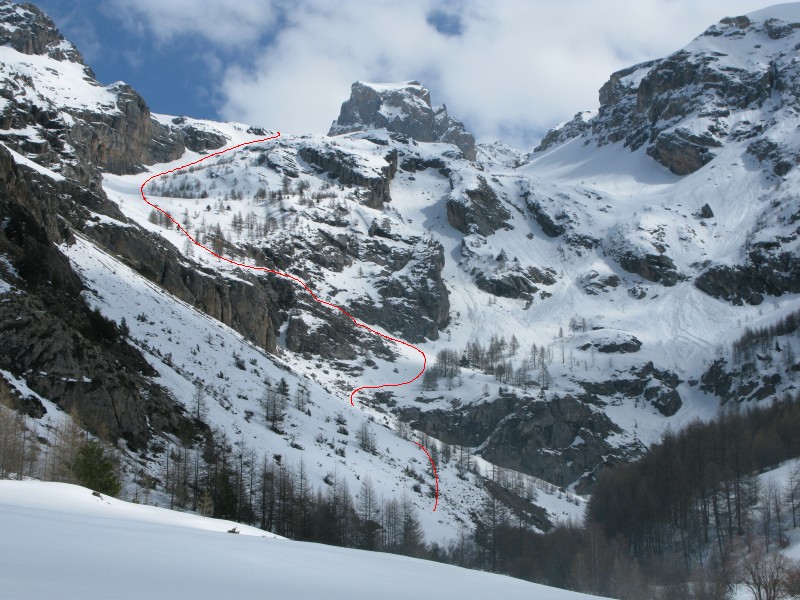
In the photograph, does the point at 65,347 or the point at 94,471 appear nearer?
the point at 94,471

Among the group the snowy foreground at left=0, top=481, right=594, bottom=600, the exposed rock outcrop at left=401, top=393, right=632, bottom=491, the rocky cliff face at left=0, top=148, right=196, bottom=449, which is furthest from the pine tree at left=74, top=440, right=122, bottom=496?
the exposed rock outcrop at left=401, top=393, right=632, bottom=491

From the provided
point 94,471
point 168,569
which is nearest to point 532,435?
point 94,471

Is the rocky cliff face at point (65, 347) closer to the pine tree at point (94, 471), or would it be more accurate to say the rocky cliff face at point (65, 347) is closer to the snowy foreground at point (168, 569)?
the pine tree at point (94, 471)

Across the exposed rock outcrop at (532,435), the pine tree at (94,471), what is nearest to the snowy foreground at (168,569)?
the pine tree at (94,471)

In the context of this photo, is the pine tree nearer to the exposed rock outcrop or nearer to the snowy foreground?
the snowy foreground

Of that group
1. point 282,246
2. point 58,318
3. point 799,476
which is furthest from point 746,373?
point 58,318

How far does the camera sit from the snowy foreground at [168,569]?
39.9 feet

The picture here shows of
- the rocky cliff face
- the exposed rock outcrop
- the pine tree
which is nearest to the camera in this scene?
the pine tree

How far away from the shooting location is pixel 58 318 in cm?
5925

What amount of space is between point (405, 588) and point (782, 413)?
115 metres

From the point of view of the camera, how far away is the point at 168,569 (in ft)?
47.3

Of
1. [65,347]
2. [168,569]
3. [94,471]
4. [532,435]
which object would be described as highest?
[532,435]

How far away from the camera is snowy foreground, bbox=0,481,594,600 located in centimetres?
1217

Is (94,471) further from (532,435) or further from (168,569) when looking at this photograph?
(532,435)
